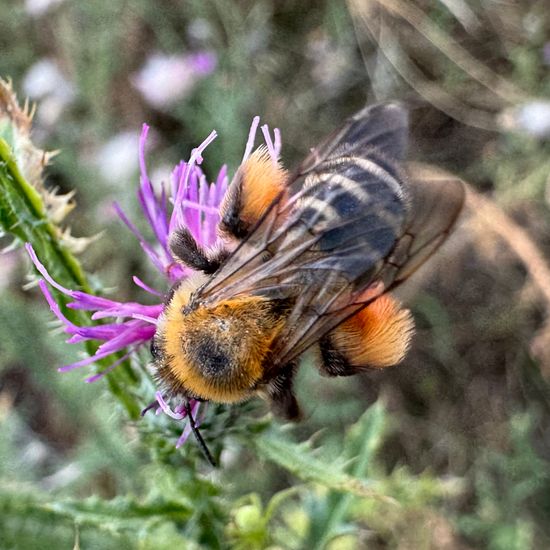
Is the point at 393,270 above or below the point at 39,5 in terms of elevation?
below

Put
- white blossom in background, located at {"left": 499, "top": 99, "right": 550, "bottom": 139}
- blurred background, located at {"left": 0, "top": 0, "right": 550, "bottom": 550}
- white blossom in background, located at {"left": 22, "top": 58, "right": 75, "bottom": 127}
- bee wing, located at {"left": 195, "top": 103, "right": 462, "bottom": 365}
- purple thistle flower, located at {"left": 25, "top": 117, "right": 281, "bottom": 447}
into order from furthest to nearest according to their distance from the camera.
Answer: white blossom in background, located at {"left": 22, "top": 58, "right": 75, "bottom": 127} → white blossom in background, located at {"left": 499, "top": 99, "right": 550, "bottom": 139} → blurred background, located at {"left": 0, "top": 0, "right": 550, "bottom": 550} → purple thistle flower, located at {"left": 25, "top": 117, "right": 281, "bottom": 447} → bee wing, located at {"left": 195, "top": 103, "right": 462, "bottom": 365}

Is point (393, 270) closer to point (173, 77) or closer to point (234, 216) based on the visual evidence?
point (234, 216)

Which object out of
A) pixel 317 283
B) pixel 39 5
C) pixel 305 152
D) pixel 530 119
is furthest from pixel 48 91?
pixel 317 283

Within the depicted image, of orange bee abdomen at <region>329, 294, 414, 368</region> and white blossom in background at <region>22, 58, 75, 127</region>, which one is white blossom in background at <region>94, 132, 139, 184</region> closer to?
white blossom in background at <region>22, 58, 75, 127</region>

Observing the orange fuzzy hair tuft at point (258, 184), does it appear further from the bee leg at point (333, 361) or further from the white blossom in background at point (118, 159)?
the white blossom in background at point (118, 159)

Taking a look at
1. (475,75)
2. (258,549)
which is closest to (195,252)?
(258,549)

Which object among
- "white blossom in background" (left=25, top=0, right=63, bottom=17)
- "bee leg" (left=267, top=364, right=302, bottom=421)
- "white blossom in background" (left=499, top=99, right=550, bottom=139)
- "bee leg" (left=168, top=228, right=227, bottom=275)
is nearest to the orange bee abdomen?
"bee leg" (left=267, top=364, right=302, bottom=421)

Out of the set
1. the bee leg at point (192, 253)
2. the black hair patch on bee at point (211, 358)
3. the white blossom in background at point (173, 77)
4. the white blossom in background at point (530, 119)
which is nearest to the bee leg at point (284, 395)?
the black hair patch on bee at point (211, 358)
